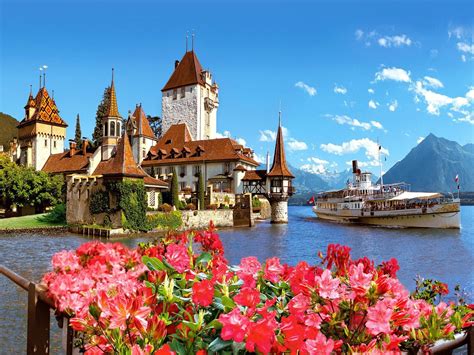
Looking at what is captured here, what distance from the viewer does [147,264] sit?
280 centimetres

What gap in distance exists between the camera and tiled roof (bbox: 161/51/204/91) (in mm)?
67381

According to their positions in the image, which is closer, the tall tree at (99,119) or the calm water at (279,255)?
the calm water at (279,255)

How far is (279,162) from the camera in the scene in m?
53.5

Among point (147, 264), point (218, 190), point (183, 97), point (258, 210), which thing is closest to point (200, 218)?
point (218, 190)

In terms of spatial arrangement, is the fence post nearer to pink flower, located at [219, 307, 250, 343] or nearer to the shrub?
pink flower, located at [219, 307, 250, 343]

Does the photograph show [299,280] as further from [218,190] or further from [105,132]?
[218,190]

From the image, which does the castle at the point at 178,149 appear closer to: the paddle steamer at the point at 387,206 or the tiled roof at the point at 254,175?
the tiled roof at the point at 254,175

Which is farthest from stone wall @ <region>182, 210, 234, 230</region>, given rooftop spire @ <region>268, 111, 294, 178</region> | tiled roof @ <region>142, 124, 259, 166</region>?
tiled roof @ <region>142, 124, 259, 166</region>

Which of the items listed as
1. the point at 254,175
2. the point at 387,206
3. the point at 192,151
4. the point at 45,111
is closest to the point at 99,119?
the point at 45,111

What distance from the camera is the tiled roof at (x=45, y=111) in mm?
58844

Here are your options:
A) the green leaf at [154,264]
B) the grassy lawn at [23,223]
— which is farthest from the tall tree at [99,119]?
the green leaf at [154,264]

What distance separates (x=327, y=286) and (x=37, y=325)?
5.76ft

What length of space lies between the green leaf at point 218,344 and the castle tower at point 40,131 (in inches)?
2482

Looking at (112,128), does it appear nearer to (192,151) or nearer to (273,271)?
(192,151)
